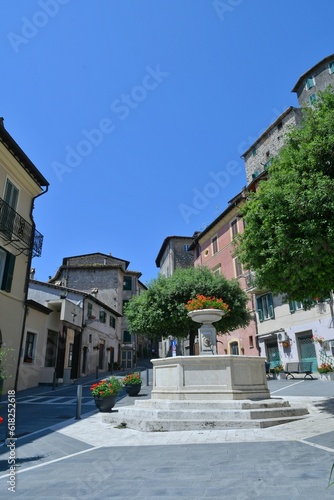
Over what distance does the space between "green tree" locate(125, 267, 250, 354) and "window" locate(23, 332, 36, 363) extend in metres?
6.07

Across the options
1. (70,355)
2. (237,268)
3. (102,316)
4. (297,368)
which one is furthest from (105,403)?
(102,316)

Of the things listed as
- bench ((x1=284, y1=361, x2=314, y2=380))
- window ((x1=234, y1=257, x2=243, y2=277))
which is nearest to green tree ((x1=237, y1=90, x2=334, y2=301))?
bench ((x1=284, y1=361, x2=314, y2=380))

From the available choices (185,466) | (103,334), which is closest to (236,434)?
(185,466)

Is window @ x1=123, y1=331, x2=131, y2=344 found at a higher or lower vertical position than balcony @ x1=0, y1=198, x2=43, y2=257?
lower

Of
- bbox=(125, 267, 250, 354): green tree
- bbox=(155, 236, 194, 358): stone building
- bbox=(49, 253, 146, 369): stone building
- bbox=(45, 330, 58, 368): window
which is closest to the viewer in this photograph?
bbox=(125, 267, 250, 354): green tree

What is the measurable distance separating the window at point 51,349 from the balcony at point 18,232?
693 centimetres

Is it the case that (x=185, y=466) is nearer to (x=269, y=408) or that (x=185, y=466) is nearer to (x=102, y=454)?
(x=102, y=454)

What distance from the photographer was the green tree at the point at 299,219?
809 cm

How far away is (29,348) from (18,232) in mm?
6901

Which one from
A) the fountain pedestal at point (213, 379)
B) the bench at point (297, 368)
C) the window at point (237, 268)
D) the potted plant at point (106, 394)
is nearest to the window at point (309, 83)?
the window at point (237, 268)

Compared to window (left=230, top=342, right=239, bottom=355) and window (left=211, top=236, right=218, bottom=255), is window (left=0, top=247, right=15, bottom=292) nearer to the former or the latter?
window (left=230, top=342, right=239, bottom=355)

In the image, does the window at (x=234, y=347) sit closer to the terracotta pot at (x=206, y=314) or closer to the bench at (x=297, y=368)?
the bench at (x=297, y=368)

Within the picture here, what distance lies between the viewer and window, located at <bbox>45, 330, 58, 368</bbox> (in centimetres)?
2235

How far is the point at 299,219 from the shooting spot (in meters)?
8.48
